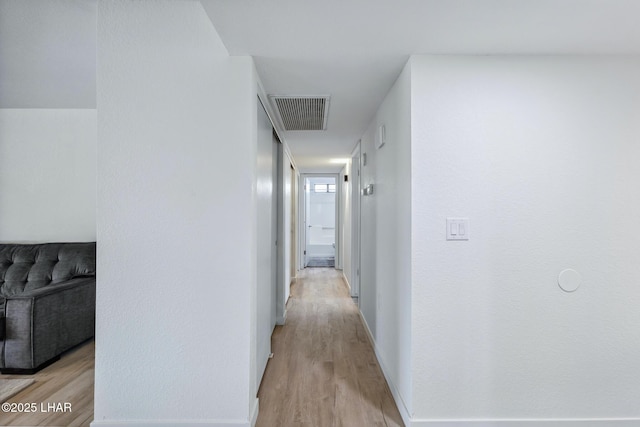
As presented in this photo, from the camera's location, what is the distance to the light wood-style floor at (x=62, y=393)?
187 cm

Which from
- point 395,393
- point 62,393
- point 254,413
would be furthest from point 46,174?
point 395,393

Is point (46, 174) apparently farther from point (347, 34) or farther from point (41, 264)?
point (347, 34)

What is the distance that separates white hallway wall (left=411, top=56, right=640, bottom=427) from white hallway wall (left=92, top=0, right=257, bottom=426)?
1.03 metres

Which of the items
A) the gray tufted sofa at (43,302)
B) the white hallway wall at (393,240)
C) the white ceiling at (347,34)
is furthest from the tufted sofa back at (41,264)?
the white hallway wall at (393,240)

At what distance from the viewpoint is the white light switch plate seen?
1.79 metres

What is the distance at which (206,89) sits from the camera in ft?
5.77

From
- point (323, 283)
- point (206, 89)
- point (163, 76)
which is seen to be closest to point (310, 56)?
point (206, 89)

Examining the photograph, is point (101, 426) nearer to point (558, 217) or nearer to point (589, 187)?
point (558, 217)

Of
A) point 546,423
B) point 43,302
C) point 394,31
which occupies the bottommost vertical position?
point 546,423

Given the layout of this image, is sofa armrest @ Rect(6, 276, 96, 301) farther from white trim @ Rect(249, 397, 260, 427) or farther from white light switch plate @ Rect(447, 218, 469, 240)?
white light switch plate @ Rect(447, 218, 469, 240)

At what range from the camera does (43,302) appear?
2459 millimetres

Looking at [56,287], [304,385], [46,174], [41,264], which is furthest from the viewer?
[46,174]

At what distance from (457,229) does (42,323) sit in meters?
3.10

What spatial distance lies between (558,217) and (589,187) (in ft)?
0.80
